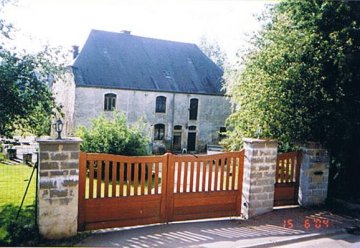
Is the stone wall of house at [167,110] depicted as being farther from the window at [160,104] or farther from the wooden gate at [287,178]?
the wooden gate at [287,178]

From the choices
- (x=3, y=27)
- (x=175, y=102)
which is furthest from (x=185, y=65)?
(x=3, y=27)

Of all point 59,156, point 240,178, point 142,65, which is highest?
point 142,65

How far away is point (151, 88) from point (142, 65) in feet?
8.30

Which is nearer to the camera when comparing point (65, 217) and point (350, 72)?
point (65, 217)

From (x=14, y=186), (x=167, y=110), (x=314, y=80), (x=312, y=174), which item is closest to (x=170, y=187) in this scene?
(x=312, y=174)

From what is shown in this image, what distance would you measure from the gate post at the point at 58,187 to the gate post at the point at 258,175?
3811 millimetres

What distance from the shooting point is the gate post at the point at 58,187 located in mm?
5836

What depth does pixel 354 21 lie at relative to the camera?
A: 9.02 metres

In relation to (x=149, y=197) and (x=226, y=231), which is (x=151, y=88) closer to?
(x=149, y=197)

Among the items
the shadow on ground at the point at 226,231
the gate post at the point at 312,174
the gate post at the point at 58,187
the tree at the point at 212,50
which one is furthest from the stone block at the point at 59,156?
the tree at the point at 212,50

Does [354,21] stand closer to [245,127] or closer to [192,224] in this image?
[245,127]

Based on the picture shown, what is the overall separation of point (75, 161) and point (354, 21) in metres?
8.04

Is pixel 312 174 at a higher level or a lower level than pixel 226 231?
higher

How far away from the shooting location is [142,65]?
2683 cm
